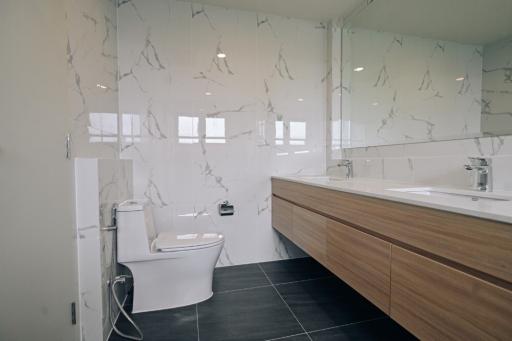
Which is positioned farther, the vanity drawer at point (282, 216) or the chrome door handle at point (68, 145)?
the vanity drawer at point (282, 216)

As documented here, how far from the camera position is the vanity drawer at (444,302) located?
2.14ft

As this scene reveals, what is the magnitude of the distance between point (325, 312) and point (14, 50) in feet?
6.81

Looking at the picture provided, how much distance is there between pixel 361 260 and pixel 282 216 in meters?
1.03

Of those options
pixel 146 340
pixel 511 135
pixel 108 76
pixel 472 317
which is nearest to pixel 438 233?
pixel 472 317

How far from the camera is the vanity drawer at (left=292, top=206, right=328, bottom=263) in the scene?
1540mm

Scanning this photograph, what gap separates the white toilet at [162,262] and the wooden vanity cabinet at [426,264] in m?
0.85

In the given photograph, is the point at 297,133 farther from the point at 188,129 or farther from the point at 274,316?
the point at 274,316

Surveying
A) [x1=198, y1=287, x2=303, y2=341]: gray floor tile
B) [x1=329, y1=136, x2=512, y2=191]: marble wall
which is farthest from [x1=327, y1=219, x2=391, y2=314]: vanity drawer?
[x1=329, y1=136, x2=512, y2=191]: marble wall

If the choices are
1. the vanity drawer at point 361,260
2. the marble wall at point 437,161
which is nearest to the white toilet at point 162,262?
the vanity drawer at point 361,260

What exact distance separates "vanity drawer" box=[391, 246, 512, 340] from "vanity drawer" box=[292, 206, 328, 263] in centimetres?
56

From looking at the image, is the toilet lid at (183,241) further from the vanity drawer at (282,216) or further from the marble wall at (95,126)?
the vanity drawer at (282,216)

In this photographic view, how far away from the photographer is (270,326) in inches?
57.9

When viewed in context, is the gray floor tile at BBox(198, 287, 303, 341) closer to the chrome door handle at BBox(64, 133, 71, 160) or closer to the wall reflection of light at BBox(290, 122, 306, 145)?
the chrome door handle at BBox(64, 133, 71, 160)

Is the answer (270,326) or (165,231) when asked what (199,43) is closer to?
(165,231)
